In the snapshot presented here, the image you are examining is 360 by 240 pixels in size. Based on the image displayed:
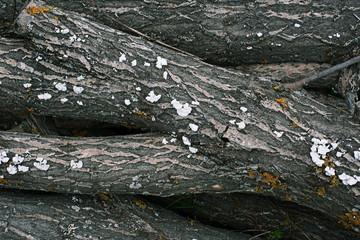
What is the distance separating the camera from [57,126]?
3.02 m

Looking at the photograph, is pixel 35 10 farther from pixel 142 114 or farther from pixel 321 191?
pixel 321 191

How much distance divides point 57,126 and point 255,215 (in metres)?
1.86

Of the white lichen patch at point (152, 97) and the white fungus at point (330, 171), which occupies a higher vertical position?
the white lichen patch at point (152, 97)

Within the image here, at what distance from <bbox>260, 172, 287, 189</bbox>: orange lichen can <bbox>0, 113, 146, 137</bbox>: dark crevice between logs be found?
1.04 m

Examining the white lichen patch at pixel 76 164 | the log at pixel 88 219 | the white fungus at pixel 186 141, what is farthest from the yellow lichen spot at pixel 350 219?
the white lichen patch at pixel 76 164

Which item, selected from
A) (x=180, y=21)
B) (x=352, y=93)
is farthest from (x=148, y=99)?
(x=352, y=93)

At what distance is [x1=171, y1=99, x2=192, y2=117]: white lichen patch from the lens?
7.31 feet

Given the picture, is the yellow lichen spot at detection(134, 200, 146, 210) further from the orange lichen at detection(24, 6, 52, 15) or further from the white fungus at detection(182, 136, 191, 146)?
the orange lichen at detection(24, 6, 52, 15)

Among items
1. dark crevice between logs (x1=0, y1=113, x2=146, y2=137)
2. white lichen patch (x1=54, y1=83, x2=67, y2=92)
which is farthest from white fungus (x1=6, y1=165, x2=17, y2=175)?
white lichen patch (x1=54, y1=83, x2=67, y2=92)

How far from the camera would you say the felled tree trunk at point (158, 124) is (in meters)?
2.18

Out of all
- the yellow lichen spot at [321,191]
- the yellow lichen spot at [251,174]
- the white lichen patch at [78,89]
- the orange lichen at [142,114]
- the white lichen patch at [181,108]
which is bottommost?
the yellow lichen spot at [321,191]

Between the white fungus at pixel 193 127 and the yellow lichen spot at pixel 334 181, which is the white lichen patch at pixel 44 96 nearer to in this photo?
the white fungus at pixel 193 127

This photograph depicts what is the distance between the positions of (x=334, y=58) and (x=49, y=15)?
2144 millimetres

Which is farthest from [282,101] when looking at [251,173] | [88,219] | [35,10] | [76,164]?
[35,10]
